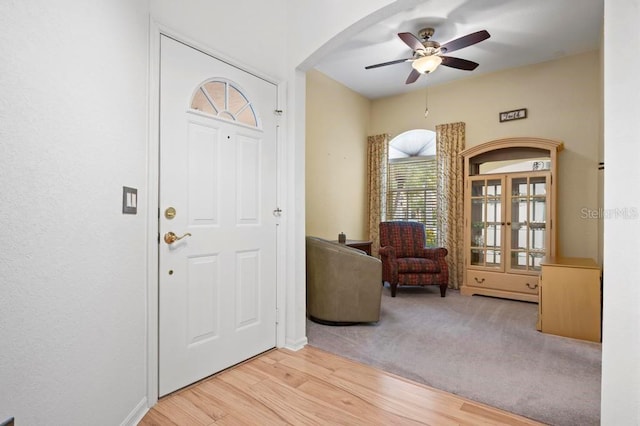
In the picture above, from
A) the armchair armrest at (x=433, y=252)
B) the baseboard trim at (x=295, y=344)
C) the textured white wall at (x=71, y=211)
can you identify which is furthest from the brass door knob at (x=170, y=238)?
the armchair armrest at (x=433, y=252)

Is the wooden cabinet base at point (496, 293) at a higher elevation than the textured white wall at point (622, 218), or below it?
below

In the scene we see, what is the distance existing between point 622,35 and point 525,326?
9.14ft

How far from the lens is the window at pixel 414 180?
17.5ft

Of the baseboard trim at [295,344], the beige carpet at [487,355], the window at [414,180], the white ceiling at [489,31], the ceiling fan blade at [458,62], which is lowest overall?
the beige carpet at [487,355]

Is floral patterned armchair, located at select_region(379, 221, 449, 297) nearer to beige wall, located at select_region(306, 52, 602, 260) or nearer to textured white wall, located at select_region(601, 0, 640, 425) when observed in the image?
beige wall, located at select_region(306, 52, 602, 260)

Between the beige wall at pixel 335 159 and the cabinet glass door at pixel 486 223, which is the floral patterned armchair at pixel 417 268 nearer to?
the cabinet glass door at pixel 486 223

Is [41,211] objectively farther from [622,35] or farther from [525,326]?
[525,326]

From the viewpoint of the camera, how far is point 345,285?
313cm

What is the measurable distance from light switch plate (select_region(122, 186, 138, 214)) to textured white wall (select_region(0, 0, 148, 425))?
3 cm

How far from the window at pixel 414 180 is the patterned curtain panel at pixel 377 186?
14 centimetres

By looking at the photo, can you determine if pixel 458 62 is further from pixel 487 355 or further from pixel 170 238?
pixel 170 238

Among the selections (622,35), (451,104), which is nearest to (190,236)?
(622,35)

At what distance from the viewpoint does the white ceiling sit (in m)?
3.15

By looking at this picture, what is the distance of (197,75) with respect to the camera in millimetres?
2068
